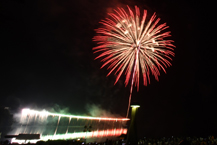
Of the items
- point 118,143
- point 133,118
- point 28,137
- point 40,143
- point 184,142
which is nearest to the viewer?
point 184,142

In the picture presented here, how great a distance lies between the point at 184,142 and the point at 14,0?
733cm

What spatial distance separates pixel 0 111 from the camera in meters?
121

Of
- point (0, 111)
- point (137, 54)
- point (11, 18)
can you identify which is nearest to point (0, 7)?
point (11, 18)

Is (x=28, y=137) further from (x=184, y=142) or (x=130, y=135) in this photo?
(x=184, y=142)

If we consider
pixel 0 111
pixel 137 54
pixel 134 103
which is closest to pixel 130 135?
pixel 134 103

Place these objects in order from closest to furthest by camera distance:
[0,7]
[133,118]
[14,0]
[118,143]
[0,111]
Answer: [14,0]
[0,7]
[133,118]
[118,143]
[0,111]

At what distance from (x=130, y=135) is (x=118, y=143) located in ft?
10.3

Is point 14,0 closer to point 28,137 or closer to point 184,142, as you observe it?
point 184,142

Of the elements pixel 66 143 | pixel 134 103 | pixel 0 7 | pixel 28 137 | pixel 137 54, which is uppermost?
pixel 137 54

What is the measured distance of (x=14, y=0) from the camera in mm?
5020

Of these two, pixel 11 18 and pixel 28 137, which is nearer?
pixel 11 18

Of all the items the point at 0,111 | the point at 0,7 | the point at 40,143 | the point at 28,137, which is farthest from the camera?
the point at 0,111

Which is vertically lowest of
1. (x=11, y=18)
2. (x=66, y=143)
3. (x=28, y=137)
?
(x=28, y=137)

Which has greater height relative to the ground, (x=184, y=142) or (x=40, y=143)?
(x=184, y=142)
